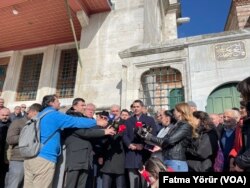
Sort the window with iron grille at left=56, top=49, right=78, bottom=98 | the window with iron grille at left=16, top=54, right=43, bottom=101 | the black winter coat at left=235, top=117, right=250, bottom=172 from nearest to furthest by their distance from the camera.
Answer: the black winter coat at left=235, top=117, right=250, bottom=172, the window with iron grille at left=56, top=49, right=78, bottom=98, the window with iron grille at left=16, top=54, right=43, bottom=101

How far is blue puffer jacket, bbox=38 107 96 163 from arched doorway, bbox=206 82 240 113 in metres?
4.13

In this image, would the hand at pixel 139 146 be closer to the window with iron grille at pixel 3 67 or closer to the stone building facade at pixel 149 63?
the stone building facade at pixel 149 63

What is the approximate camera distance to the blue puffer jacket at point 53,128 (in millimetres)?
3080

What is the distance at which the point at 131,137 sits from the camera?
157 inches

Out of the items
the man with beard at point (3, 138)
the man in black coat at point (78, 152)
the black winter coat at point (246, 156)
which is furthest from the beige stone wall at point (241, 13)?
the black winter coat at point (246, 156)

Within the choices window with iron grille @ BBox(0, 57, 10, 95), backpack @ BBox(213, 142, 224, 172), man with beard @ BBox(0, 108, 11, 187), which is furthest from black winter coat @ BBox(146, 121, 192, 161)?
window with iron grille @ BBox(0, 57, 10, 95)

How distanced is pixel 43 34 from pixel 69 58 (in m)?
1.86

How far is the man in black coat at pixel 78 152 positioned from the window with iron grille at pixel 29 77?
10542 mm

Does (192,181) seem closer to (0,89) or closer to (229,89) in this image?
(229,89)

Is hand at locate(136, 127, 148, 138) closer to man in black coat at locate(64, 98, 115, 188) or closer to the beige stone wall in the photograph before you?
man in black coat at locate(64, 98, 115, 188)

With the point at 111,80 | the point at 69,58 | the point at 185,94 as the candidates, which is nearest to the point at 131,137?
the point at 185,94

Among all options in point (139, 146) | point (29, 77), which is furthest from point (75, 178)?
point (29, 77)

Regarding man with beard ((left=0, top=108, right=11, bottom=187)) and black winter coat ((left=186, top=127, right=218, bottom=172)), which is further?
man with beard ((left=0, top=108, right=11, bottom=187))

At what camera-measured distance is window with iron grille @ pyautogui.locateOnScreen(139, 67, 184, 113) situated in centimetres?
718
